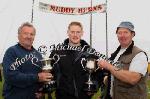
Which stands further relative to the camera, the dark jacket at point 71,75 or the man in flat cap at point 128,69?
the dark jacket at point 71,75

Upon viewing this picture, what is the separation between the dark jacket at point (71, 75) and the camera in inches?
262

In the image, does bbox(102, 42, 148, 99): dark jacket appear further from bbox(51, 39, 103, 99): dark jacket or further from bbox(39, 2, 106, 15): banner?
bbox(39, 2, 106, 15): banner

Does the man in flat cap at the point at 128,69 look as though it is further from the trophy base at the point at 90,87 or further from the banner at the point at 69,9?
the banner at the point at 69,9

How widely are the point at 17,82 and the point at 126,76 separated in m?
1.65

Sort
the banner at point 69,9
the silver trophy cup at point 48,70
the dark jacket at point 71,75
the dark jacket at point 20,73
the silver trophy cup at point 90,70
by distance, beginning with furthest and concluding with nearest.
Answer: the banner at point 69,9
the dark jacket at point 71,75
the silver trophy cup at point 90,70
the silver trophy cup at point 48,70
the dark jacket at point 20,73

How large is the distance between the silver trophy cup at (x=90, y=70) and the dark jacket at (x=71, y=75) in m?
0.09

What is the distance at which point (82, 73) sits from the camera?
6730 millimetres

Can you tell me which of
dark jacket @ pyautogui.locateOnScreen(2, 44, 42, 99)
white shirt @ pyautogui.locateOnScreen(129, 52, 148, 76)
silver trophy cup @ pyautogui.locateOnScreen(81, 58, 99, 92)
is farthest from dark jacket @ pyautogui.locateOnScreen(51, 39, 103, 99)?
white shirt @ pyautogui.locateOnScreen(129, 52, 148, 76)

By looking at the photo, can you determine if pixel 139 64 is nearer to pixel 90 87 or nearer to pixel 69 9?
pixel 90 87

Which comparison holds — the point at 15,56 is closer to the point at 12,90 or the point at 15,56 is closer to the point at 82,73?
the point at 12,90

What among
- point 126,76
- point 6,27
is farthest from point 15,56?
point 6,27

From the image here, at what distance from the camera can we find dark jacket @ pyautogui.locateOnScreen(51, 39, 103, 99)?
262 inches

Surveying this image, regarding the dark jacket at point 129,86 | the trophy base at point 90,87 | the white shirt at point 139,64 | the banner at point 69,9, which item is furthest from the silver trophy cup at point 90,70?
the banner at point 69,9

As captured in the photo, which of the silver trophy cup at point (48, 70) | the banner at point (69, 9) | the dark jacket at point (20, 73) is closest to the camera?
the dark jacket at point (20, 73)
